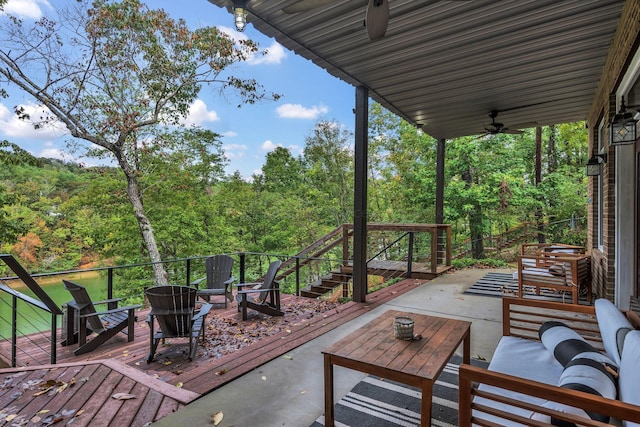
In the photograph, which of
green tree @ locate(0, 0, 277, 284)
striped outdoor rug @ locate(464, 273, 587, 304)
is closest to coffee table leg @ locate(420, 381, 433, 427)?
striped outdoor rug @ locate(464, 273, 587, 304)

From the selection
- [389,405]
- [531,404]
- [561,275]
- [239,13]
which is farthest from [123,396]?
[561,275]

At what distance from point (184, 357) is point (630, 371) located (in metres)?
3.45

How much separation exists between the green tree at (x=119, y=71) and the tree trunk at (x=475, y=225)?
26.5 feet

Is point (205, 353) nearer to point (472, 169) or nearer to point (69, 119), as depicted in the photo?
point (69, 119)

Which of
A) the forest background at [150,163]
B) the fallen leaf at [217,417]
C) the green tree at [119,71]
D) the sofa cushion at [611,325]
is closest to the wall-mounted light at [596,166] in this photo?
the sofa cushion at [611,325]

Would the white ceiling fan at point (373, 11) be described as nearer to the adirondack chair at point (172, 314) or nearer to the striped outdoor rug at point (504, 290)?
the adirondack chair at point (172, 314)

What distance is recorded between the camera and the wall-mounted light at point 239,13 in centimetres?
268

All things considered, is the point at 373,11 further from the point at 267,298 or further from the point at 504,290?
the point at 504,290

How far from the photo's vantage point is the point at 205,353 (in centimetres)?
351

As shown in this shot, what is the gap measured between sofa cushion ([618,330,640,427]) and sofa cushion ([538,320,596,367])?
0.98ft

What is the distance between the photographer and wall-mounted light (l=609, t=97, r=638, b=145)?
290cm

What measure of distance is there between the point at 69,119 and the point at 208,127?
161 inches

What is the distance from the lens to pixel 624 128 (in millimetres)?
2961

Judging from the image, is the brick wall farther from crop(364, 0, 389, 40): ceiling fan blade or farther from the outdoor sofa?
the outdoor sofa
